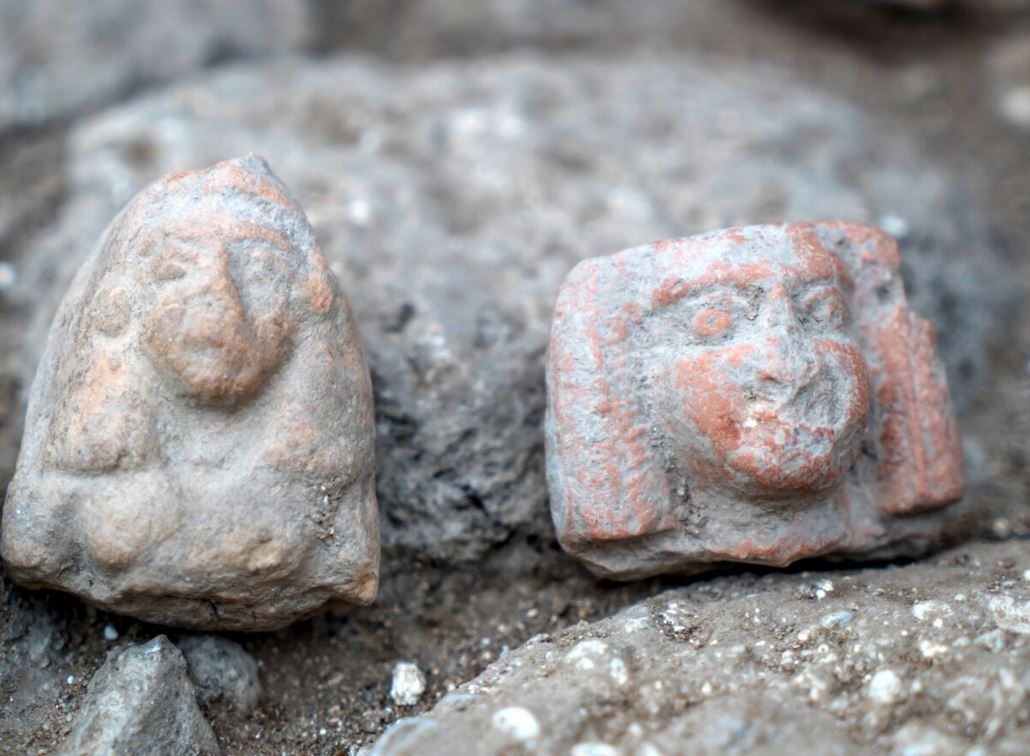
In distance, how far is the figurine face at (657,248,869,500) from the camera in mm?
2145

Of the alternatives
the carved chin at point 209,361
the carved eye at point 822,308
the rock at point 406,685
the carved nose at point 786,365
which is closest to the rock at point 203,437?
the carved chin at point 209,361

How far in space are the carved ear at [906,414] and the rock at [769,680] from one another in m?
0.20

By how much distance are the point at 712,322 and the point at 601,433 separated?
12.6 inches

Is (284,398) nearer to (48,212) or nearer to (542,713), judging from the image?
(542,713)

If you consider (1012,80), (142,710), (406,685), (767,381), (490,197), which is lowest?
(406,685)

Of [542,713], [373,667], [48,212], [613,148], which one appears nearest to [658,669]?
[542,713]

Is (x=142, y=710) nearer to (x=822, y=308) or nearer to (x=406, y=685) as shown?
(x=406, y=685)

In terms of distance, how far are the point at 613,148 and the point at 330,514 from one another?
1.69 meters

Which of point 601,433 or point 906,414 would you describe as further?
point 906,414

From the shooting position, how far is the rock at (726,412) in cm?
216

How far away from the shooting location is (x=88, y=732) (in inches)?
79.2

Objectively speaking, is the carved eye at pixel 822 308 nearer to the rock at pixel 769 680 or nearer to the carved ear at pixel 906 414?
the carved ear at pixel 906 414

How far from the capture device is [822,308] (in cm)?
228

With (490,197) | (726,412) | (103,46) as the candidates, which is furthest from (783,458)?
(103,46)
